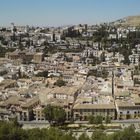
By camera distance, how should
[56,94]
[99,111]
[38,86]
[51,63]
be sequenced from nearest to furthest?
[99,111], [56,94], [38,86], [51,63]

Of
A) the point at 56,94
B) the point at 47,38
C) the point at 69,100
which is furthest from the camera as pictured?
the point at 47,38

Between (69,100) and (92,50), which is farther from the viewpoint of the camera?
(92,50)

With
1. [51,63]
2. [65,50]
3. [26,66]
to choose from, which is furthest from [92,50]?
[26,66]

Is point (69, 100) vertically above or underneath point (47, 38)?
underneath

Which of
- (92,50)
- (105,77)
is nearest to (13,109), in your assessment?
(105,77)

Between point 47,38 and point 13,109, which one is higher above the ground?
point 47,38

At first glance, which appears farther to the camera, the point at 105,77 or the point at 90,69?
the point at 90,69

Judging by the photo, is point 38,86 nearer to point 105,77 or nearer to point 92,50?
point 105,77

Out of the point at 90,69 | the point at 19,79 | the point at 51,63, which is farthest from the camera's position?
the point at 51,63

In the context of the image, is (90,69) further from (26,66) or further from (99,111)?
(99,111)
